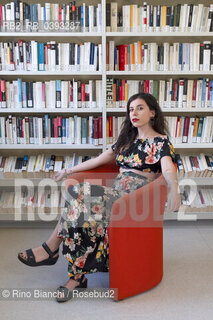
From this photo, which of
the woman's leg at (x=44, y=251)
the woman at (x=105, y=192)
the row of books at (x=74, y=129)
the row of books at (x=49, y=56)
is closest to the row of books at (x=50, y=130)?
the row of books at (x=74, y=129)

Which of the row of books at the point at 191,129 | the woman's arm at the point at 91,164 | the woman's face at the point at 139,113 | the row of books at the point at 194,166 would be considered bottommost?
the row of books at the point at 194,166

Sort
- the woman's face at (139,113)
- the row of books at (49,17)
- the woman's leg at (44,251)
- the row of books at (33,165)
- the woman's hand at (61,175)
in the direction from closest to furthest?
the woman's leg at (44,251) → the woman's face at (139,113) → the woman's hand at (61,175) → the row of books at (49,17) → the row of books at (33,165)

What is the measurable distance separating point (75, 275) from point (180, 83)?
170 centimetres

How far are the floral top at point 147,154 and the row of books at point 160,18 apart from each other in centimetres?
102

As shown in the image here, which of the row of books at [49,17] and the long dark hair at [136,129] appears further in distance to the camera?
the row of books at [49,17]

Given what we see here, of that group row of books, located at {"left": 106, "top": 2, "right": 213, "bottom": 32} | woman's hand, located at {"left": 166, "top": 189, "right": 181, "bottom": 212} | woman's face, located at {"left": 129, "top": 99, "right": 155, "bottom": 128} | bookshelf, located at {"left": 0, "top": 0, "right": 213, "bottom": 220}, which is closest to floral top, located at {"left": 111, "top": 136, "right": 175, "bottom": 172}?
woman's face, located at {"left": 129, "top": 99, "right": 155, "bottom": 128}

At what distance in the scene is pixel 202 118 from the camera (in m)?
2.80

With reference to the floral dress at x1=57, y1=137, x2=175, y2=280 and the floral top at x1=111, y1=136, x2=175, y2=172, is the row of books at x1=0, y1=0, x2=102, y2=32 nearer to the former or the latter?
the floral top at x1=111, y1=136, x2=175, y2=172

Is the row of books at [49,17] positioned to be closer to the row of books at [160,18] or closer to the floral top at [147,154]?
the row of books at [160,18]

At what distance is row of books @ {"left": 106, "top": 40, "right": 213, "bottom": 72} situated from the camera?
2.64 metres

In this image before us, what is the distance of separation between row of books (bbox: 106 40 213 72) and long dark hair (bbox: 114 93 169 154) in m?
0.57

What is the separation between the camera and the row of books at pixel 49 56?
2.63 meters

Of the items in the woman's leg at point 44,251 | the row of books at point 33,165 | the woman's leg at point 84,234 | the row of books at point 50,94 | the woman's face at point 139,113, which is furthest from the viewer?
the row of books at point 33,165

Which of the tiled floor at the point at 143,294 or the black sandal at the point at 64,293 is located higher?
the black sandal at the point at 64,293
